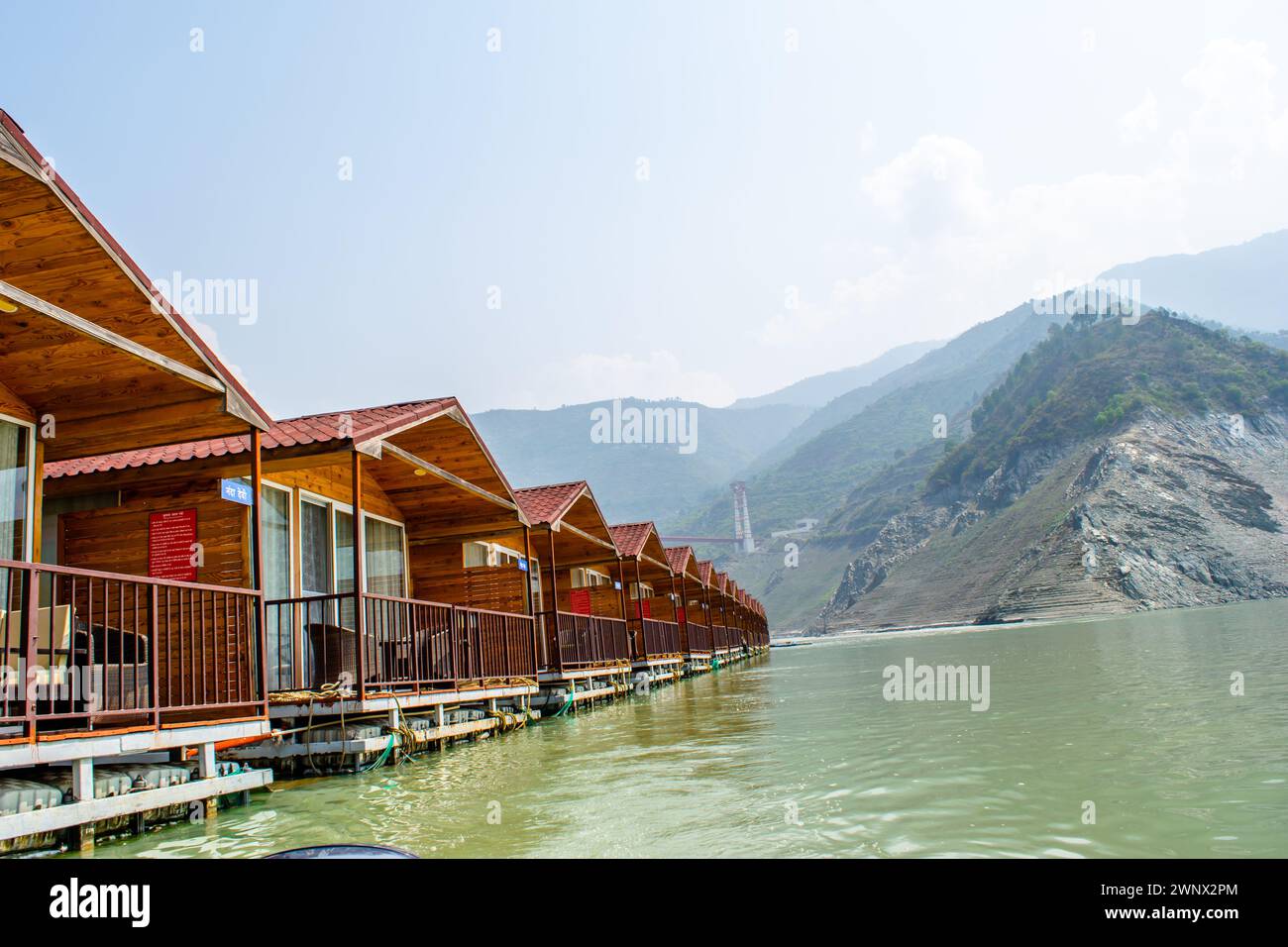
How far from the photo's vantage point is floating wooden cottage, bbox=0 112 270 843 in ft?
17.8

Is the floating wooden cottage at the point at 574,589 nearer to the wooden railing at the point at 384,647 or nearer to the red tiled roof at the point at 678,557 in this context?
the wooden railing at the point at 384,647

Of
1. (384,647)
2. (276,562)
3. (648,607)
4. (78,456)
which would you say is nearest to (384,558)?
(276,562)

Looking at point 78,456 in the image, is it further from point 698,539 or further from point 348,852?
point 698,539

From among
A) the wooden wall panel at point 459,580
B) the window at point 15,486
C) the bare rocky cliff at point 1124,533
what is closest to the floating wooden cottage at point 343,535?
the wooden wall panel at point 459,580

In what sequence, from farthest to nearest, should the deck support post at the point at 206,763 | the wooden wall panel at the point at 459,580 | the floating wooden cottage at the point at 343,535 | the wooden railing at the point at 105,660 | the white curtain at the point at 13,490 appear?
the wooden wall panel at the point at 459,580
the floating wooden cottage at the point at 343,535
the white curtain at the point at 13,490
the deck support post at the point at 206,763
the wooden railing at the point at 105,660

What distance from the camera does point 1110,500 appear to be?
217ft

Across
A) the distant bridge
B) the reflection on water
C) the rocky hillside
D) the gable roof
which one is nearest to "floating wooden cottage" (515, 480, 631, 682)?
the reflection on water

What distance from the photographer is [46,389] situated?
25.3 ft

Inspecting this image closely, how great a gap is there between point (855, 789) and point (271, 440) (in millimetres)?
6336

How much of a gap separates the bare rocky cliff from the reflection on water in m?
54.1

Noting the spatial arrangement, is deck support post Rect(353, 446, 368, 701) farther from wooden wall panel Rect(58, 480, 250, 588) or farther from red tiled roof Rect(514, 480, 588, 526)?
red tiled roof Rect(514, 480, 588, 526)

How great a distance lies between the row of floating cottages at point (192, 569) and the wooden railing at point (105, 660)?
29 millimetres

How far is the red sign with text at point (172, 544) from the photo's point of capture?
995 centimetres
